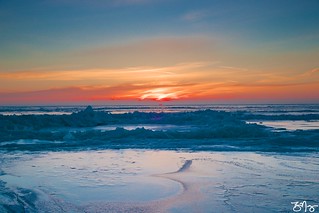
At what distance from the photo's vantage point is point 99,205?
5477 millimetres

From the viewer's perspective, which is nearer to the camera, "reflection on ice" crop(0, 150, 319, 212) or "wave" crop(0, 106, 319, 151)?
"reflection on ice" crop(0, 150, 319, 212)

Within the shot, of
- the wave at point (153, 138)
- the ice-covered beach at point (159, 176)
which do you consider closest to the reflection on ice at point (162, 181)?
the ice-covered beach at point (159, 176)

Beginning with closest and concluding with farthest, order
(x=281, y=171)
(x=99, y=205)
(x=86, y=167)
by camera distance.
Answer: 1. (x=99, y=205)
2. (x=281, y=171)
3. (x=86, y=167)

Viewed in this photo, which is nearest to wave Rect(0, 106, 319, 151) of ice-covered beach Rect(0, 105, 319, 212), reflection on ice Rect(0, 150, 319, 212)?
ice-covered beach Rect(0, 105, 319, 212)

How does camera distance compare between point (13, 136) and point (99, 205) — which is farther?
point (13, 136)

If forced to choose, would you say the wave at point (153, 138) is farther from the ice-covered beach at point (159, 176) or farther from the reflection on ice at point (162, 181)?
the reflection on ice at point (162, 181)

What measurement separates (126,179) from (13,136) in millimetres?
11769

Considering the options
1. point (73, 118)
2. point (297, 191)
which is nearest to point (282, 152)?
point (297, 191)

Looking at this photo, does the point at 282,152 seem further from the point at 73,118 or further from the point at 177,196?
the point at 73,118

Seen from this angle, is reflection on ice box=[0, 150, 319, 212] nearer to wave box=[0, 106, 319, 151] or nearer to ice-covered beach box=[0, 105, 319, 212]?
ice-covered beach box=[0, 105, 319, 212]

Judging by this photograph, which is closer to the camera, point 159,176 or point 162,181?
point 162,181

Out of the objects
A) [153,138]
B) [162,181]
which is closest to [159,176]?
[162,181]

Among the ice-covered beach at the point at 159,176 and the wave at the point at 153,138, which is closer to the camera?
the ice-covered beach at the point at 159,176

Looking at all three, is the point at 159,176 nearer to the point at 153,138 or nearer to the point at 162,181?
the point at 162,181
